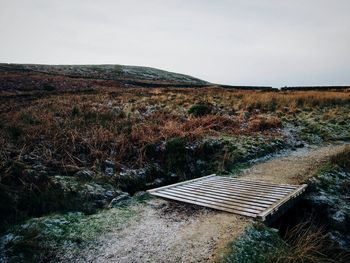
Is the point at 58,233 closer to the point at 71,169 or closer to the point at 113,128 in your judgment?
the point at 71,169

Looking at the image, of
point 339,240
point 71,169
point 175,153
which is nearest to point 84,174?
point 71,169

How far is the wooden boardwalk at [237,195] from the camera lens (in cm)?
628

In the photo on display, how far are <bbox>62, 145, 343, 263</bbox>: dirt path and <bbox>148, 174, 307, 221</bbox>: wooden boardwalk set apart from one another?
0.85 feet

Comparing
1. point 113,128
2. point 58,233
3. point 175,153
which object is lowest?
point 58,233

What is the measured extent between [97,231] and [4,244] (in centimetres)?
145

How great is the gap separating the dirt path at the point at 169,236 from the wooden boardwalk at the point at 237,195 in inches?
10.2

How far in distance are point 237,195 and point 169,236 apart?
7.35 ft

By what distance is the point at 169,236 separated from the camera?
17.9 feet

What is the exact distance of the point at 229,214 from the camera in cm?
618

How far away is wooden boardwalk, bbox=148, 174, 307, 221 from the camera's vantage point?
628cm

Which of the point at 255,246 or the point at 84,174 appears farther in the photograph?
the point at 84,174

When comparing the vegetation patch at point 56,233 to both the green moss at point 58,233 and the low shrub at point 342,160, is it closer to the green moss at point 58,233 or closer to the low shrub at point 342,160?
the green moss at point 58,233

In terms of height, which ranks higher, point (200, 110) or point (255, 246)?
point (200, 110)

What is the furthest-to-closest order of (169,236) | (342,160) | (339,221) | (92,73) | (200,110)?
(92,73)
(200,110)
(342,160)
(339,221)
(169,236)
